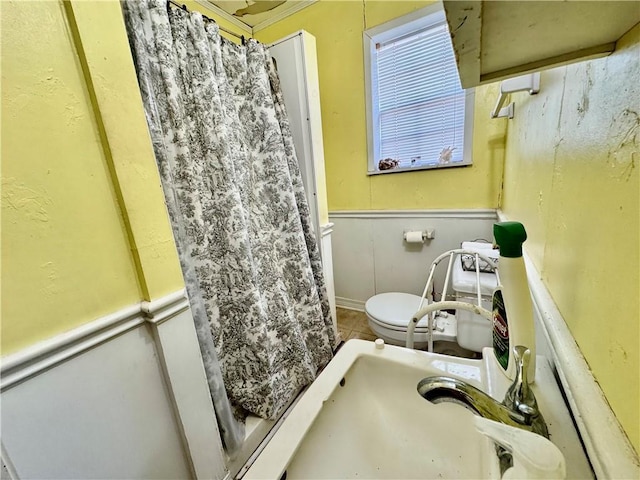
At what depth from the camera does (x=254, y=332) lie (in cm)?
104

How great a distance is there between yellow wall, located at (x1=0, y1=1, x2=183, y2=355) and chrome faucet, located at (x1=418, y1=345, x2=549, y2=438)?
0.64m

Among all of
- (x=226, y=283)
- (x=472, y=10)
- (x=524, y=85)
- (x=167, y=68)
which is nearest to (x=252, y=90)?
(x=167, y=68)

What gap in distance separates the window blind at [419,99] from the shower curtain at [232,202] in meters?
0.85

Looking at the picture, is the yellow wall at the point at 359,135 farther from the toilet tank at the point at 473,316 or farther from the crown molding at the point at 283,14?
the toilet tank at the point at 473,316

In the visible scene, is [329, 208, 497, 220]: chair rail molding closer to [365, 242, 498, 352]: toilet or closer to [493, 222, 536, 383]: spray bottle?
[365, 242, 498, 352]: toilet

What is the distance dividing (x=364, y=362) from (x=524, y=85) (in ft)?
3.00

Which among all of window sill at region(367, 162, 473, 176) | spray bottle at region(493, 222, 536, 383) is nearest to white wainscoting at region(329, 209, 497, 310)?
window sill at region(367, 162, 473, 176)

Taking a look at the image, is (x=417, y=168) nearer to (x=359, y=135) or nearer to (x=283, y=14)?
(x=359, y=135)

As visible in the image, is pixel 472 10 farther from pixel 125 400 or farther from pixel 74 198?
pixel 125 400

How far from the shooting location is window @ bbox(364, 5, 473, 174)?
5.07 ft

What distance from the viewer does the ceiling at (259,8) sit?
1.71 meters

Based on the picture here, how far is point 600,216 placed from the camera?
346mm

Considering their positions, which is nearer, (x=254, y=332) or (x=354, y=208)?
(x=254, y=332)

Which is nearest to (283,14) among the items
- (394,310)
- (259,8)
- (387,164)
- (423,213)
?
(259,8)
